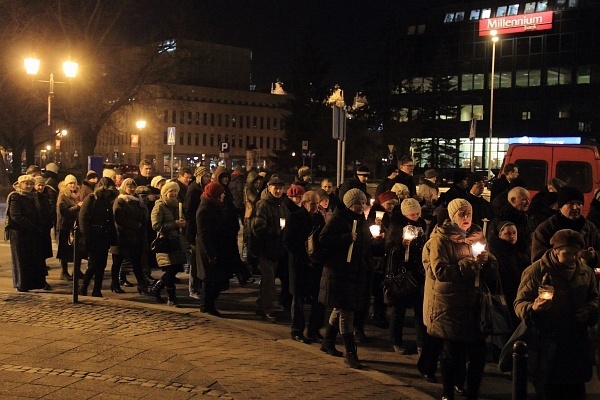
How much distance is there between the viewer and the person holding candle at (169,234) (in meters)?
11.3

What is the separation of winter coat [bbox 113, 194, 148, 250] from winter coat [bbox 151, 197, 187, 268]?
2.27ft

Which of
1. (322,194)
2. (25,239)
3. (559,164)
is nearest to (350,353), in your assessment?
(322,194)

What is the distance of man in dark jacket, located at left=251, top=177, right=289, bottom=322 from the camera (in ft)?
35.0

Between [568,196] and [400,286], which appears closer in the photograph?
[568,196]

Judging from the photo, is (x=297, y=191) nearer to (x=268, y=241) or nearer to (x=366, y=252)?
(x=268, y=241)

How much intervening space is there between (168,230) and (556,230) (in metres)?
5.80

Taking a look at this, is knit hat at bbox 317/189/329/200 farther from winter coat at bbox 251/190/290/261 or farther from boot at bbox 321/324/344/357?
boot at bbox 321/324/344/357

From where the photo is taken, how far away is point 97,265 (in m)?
12.0

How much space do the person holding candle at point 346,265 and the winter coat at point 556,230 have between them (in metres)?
1.73

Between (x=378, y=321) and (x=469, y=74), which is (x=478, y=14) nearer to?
(x=469, y=74)

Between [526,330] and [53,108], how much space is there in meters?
44.6

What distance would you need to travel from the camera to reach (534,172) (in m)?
17.0

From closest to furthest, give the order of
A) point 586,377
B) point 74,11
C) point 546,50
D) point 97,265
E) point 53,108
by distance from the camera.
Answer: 1. point 586,377
2. point 97,265
3. point 74,11
4. point 53,108
5. point 546,50

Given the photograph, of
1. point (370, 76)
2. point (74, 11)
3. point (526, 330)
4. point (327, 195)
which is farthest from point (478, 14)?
point (526, 330)
